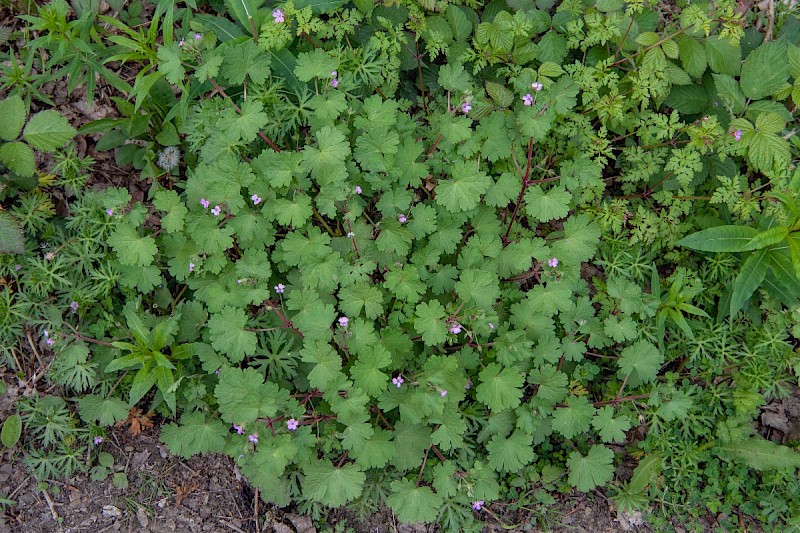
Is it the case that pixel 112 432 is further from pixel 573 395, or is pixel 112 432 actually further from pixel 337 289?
pixel 573 395

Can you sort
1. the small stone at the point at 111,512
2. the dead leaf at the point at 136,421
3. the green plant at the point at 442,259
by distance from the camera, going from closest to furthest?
the green plant at the point at 442,259 → the small stone at the point at 111,512 → the dead leaf at the point at 136,421

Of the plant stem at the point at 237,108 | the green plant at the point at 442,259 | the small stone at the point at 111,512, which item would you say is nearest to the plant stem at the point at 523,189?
the green plant at the point at 442,259

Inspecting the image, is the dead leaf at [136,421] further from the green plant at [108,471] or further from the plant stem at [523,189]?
the plant stem at [523,189]

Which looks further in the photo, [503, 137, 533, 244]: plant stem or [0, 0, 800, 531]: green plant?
[503, 137, 533, 244]: plant stem

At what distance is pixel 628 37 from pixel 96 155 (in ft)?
12.0

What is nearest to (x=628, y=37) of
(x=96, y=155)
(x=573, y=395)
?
(x=573, y=395)

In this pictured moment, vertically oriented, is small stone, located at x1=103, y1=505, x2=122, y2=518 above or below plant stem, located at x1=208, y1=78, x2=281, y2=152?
below

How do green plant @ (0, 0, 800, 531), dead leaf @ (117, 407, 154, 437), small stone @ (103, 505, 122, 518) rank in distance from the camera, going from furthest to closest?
dead leaf @ (117, 407, 154, 437) → small stone @ (103, 505, 122, 518) → green plant @ (0, 0, 800, 531)

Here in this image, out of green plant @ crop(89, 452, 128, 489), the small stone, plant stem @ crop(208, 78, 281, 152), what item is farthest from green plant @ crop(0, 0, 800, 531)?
the small stone

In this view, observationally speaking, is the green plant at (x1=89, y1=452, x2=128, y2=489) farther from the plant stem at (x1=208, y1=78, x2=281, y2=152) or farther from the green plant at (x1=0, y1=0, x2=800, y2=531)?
the plant stem at (x1=208, y1=78, x2=281, y2=152)

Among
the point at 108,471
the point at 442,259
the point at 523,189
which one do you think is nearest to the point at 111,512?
the point at 108,471

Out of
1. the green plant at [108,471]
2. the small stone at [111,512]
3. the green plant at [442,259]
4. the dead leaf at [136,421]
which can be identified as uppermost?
the green plant at [442,259]

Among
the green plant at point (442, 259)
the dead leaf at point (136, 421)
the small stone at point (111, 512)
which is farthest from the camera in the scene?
the dead leaf at point (136, 421)

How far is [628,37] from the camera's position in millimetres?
3879
